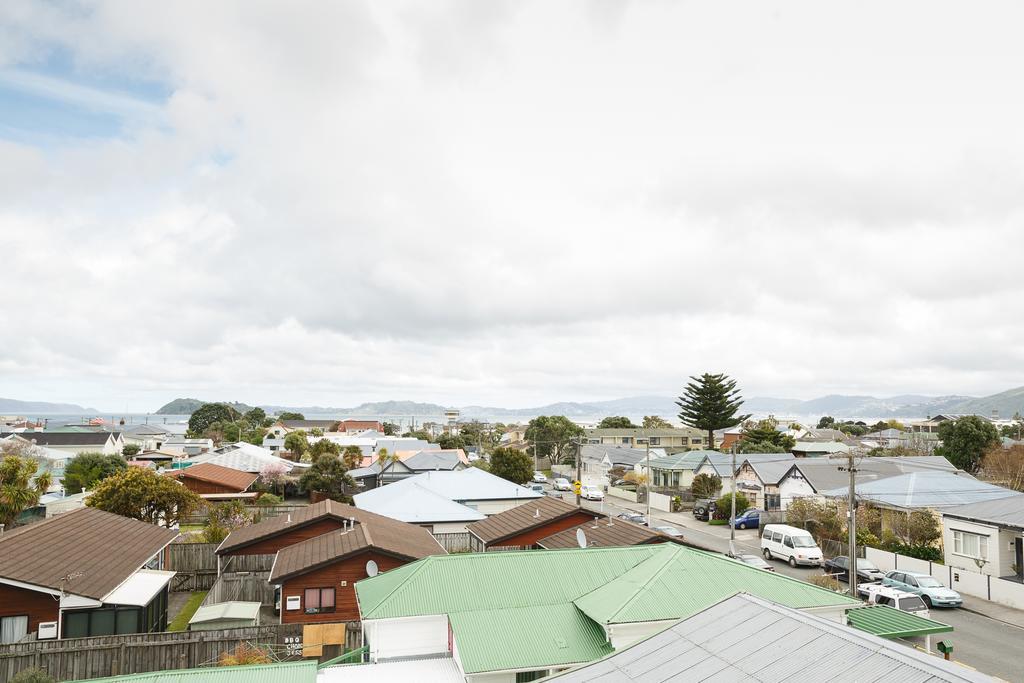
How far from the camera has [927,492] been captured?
45.3 metres

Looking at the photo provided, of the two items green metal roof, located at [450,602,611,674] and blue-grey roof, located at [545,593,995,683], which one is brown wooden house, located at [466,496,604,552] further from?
blue-grey roof, located at [545,593,995,683]

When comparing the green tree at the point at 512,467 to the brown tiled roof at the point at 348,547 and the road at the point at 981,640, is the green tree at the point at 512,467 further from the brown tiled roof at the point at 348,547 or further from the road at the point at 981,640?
the brown tiled roof at the point at 348,547

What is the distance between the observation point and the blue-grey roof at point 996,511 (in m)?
36.2

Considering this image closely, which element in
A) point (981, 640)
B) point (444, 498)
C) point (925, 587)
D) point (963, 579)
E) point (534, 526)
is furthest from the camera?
point (444, 498)

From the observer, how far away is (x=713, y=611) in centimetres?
1237

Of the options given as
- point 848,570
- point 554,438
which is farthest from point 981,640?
point 554,438

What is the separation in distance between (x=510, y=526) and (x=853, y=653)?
2891 cm

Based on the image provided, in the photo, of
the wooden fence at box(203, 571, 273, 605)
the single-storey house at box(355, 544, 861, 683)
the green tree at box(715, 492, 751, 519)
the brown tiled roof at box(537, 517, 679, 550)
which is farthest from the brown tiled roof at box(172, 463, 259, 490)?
the single-storey house at box(355, 544, 861, 683)

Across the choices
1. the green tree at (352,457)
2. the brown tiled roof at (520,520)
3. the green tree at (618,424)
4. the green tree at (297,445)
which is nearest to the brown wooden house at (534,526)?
the brown tiled roof at (520,520)

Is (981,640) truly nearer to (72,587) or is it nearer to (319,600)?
(319,600)

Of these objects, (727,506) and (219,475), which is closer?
(727,506)

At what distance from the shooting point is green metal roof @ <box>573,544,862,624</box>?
19234 mm

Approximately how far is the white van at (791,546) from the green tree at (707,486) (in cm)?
2317

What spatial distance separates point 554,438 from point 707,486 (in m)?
62.6
